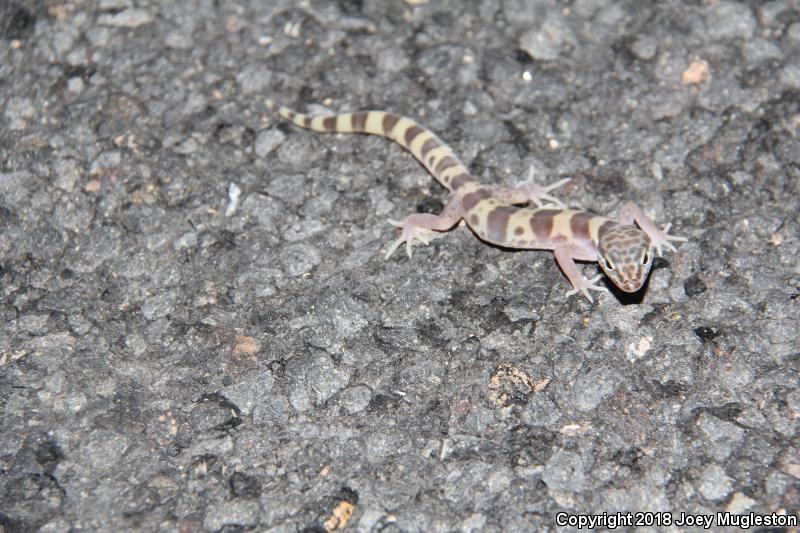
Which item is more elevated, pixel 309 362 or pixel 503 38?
pixel 503 38

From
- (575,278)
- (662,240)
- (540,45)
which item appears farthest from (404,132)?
(662,240)

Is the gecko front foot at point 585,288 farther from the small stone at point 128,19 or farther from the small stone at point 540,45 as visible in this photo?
the small stone at point 128,19

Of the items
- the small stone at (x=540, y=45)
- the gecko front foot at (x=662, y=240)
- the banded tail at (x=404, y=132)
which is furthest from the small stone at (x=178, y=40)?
the gecko front foot at (x=662, y=240)

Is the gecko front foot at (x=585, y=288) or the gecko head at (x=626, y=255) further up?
the gecko head at (x=626, y=255)

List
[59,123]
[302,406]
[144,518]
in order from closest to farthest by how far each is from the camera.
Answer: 1. [144,518]
2. [302,406]
3. [59,123]

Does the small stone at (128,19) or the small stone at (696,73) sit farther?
the small stone at (128,19)

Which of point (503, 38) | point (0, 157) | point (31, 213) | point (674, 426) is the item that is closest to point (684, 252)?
point (674, 426)

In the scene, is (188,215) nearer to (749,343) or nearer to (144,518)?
(144,518)
